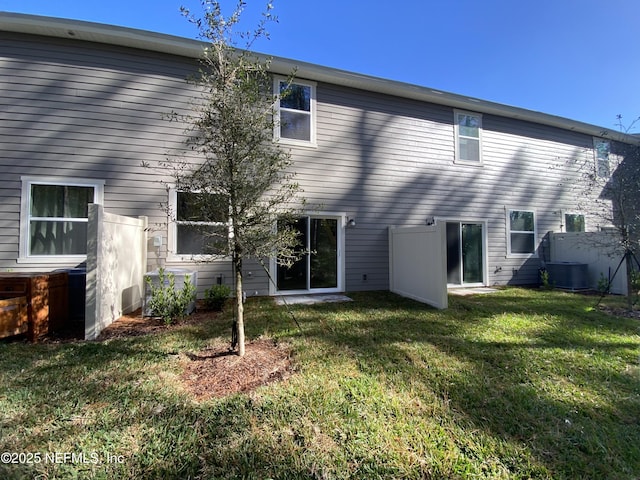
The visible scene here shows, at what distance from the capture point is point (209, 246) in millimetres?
3377

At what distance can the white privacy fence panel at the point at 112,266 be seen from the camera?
406 cm

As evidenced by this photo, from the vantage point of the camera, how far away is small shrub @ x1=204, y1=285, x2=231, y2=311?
5.78 m

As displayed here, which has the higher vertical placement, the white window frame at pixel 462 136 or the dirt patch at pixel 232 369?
the white window frame at pixel 462 136

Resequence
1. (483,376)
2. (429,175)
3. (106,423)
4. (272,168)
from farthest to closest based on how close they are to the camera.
Result: (429,175) → (272,168) → (483,376) → (106,423)

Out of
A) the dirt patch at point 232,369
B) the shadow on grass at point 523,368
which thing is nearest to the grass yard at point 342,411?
the shadow on grass at point 523,368

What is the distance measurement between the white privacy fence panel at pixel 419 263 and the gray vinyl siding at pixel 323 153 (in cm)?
44

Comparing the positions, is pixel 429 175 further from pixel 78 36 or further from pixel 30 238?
pixel 30 238

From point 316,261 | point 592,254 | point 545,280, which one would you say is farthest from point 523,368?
point 592,254

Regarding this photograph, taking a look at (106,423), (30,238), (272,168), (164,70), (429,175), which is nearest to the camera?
(106,423)

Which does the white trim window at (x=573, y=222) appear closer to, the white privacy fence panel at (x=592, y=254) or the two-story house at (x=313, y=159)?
the two-story house at (x=313, y=159)

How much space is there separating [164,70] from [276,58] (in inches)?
99.6

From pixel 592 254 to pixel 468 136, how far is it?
521cm

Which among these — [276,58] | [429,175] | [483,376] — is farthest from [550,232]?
[276,58]

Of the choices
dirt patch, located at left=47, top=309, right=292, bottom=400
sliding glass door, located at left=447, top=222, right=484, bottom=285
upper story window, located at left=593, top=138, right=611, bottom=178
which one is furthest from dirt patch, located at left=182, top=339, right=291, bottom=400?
upper story window, located at left=593, top=138, right=611, bottom=178
